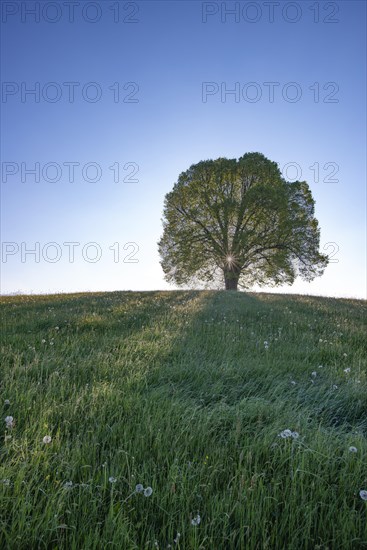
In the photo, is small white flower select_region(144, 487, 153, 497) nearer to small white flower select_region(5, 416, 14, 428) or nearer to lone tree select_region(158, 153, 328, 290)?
small white flower select_region(5, 416, 14, 428)

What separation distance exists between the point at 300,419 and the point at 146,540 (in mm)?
1887

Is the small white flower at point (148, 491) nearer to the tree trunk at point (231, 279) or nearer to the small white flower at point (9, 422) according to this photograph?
the small white flower at point (9, 422)

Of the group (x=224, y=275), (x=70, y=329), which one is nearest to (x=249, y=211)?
(x=224, y=275)

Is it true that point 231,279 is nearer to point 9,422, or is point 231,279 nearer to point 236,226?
point 236,226

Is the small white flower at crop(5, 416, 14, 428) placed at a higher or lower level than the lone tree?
lower

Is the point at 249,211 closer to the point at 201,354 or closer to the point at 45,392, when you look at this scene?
the point at 201,354

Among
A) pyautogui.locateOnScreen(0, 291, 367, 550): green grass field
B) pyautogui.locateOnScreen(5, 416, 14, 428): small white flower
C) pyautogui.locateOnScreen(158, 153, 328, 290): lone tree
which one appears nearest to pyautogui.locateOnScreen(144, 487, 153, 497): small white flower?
pyautogui.locateOnScreen(0, 291, 367, 550): green grass field

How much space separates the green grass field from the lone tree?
27025 millimetres

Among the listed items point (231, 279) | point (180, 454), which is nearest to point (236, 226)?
point (231, 279)

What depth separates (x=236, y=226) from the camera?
32.6 meters

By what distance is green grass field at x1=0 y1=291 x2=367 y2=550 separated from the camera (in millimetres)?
1700

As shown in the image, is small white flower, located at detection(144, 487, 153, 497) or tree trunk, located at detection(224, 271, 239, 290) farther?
tree trunk, located at detection(224, 271, 239, 290)

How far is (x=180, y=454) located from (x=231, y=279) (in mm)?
31478

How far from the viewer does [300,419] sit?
2982 millimetres
